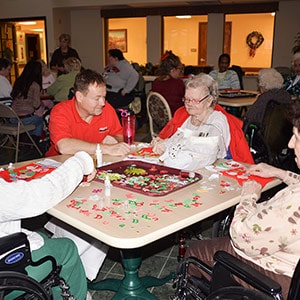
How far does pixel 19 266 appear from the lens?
4.39 feet

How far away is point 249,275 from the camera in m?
1.18

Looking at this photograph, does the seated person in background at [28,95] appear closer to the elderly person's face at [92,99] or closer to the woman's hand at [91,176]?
the elderly person's face at [92,99]

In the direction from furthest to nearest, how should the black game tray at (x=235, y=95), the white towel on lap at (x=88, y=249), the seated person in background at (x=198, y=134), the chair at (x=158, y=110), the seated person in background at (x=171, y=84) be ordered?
the black game tray at (x=235, y=95), the seated person in background at (x=171, y=84), the chair at (x=158, y=110), the white towel on lap at (x=88, y=249), the seated person in background at (x=198, y=134)

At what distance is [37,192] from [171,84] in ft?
10.9

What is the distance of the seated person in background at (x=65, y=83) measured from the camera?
537 centimetres

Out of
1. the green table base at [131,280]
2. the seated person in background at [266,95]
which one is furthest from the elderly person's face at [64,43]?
the green table base at [131,280]

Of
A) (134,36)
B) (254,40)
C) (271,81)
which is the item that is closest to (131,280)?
(271,81)

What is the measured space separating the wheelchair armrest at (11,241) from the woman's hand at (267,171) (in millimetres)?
1124

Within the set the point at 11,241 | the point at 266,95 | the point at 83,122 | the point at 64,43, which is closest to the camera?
the point at 11,241

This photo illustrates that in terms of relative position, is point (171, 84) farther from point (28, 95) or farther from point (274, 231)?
point (274, 231)

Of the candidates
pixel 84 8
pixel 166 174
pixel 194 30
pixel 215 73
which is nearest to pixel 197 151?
pixel 166 174

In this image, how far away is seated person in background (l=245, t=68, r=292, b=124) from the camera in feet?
11.3

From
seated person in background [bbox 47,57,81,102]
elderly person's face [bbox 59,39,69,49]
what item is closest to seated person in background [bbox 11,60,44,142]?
seated person in background [bbox 47,57,81,102]

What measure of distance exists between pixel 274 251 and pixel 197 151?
0.85m
